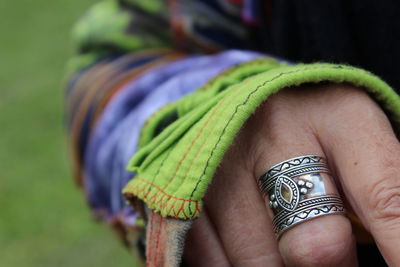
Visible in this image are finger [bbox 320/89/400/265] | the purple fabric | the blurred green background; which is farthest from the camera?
the blurred green background

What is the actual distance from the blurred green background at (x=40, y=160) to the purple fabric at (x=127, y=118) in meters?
1.07

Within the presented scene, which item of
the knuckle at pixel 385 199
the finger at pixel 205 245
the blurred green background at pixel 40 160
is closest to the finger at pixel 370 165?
the knuckle at pixel 385 199

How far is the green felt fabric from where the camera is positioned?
0.43m

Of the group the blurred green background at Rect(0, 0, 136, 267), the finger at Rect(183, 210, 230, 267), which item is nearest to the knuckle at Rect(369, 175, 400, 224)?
the finger at Rect(183, 210, 230, 267)

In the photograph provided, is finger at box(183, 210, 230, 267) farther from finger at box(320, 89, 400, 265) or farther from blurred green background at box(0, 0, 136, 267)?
blurred green background at box(0, 0, 136, 267)

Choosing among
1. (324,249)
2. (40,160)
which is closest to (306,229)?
(324,249)

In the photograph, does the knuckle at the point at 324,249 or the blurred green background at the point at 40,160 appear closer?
the knuckle at the point at 324,249

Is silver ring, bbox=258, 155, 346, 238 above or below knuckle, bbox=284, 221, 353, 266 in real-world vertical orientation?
above

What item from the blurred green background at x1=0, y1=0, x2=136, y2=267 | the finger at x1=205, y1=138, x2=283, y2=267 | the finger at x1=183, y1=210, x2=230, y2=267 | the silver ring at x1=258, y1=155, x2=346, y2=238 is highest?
the silver ring at x1=258, y1=155, x2=346, y2=238

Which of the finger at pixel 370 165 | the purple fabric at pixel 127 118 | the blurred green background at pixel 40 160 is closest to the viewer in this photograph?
the finger at pixel 370 165

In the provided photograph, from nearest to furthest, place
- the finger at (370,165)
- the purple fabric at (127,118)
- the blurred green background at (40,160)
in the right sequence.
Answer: the finger at (370,165) < the purple fabric at (127,118) < the blurred green background at (40,160)

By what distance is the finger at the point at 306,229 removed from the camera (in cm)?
40

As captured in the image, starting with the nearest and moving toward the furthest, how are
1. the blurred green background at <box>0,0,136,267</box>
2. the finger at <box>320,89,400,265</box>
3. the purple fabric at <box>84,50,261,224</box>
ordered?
1. the finger at <box>320,89,400,265</box>
2. the purple fabric at <box>84,50,261,224</box>
3. the blurred green background at <box>0,0,136,267</box>

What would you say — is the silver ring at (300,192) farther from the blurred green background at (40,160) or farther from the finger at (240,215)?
the blurred green background at (40,160)
